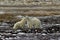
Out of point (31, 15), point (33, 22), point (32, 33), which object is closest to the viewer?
point (32, 33)

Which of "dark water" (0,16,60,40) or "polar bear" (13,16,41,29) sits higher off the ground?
"polar bear" (13,16,41,29)

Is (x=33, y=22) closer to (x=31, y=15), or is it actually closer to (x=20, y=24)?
(x=20, y=24)

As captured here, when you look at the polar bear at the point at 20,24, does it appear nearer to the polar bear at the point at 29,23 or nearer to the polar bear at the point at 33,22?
the polar bear at the point at 29,23

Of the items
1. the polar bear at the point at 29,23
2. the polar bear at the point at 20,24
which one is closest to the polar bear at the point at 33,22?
the polar bear at the point at 29,23

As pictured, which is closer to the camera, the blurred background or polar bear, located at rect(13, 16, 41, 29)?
the blurred background

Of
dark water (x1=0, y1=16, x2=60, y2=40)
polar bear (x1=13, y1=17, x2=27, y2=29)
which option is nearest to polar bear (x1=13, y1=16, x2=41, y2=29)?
polar bear (x1=13, y1=17, x2=27, y2=29)

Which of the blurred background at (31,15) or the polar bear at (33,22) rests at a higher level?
the polar bear at (33,22)

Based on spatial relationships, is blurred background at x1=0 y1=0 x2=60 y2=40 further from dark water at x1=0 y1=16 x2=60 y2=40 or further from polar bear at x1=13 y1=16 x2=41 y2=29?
polar bear at x1=13 y1=16 x2=41 y2=29

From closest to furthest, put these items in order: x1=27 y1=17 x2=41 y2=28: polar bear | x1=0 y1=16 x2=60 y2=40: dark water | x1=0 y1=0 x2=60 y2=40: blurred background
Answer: x1=0 y1=16 x2=60 y2=40: dark water
x1=0 y1=0 x2=60 y2=40: blurred background
x1=27 y1=17 x2=41 y2=28: polar bear

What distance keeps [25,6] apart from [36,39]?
4.17 metres

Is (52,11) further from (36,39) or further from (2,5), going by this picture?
(36,39)

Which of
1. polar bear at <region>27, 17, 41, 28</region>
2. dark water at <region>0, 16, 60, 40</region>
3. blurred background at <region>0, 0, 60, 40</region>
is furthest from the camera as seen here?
polar bear at <region>27, 17, 41, 28</region>

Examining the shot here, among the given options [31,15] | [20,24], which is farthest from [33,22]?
[31,15]

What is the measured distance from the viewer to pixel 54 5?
9625 mm
